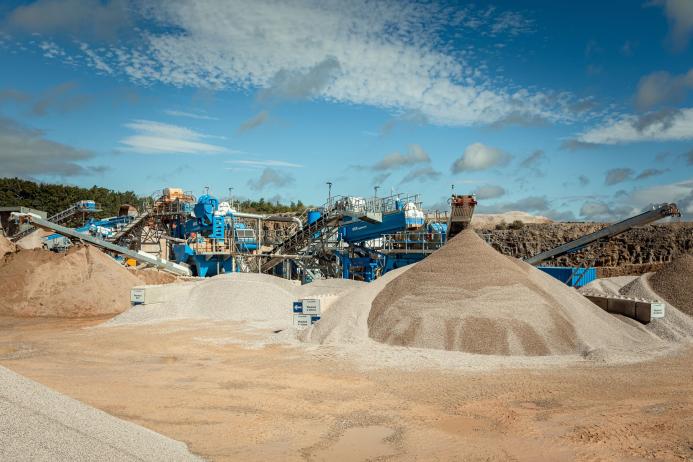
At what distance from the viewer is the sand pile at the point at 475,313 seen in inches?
464

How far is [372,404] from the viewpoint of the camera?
8.32 m

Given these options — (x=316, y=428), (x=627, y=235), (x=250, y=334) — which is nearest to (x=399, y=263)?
(x=250, y=334)

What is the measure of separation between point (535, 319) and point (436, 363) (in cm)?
288

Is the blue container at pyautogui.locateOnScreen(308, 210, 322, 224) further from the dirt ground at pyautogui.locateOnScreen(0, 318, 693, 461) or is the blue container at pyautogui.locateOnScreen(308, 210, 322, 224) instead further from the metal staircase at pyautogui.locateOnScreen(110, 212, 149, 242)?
the dirt ground at pyautogui.locateOnScreen(0, 318, 693, 461)

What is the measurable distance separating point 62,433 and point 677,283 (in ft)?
58.7

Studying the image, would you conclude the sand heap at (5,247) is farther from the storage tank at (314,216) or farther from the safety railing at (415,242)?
the safety railing at (415,242)

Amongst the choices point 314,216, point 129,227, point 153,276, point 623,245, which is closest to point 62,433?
point 153,276

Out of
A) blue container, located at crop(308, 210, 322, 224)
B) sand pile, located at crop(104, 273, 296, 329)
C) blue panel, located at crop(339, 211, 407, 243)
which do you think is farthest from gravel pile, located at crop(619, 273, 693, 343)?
blue container, located at crop(308, 210, 322, 224)

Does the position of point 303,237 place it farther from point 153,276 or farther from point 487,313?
point 487,313

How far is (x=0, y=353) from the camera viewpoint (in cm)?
1281

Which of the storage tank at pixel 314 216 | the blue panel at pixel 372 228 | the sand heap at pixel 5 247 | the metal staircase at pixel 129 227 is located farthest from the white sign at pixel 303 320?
the metal staircase at pixel 129 227

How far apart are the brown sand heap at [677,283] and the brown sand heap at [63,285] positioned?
1981 centimetres


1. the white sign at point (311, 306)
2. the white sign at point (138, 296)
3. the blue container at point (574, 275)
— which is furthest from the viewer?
the blue container at point (574, 275)

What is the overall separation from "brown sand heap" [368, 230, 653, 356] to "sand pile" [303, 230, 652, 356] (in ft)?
0.07
